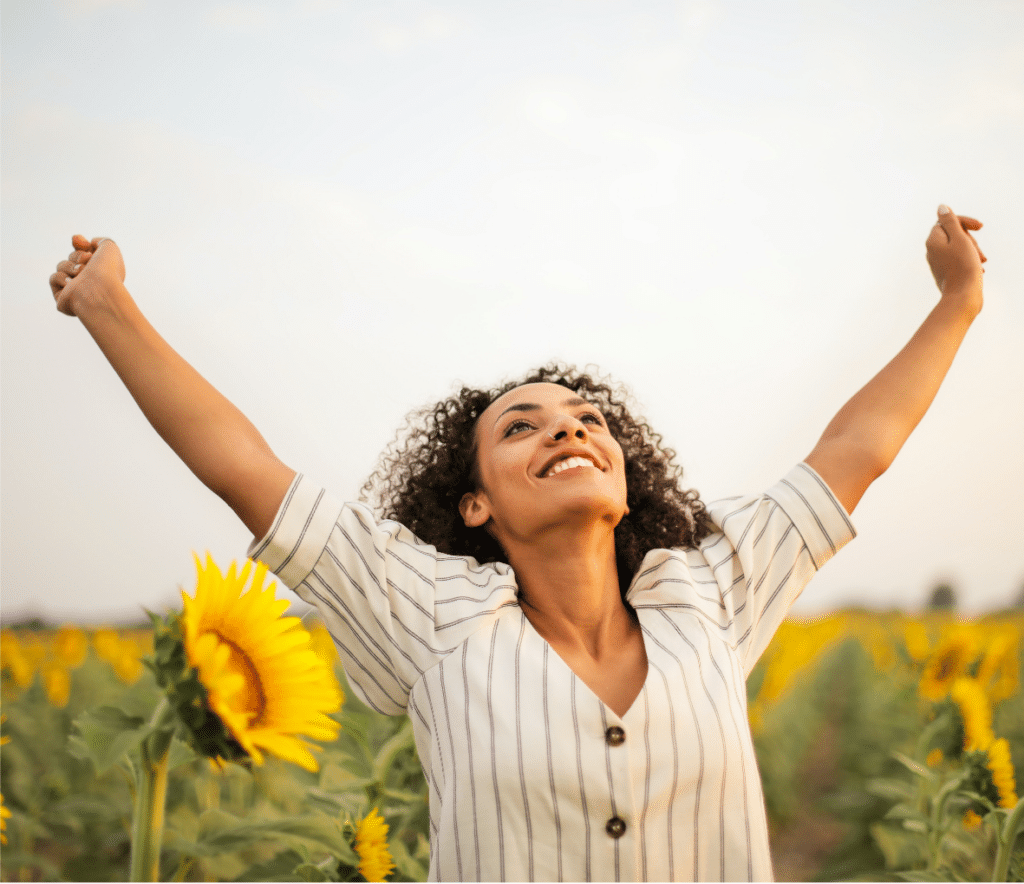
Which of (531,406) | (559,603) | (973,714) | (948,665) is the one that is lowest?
(973,714)

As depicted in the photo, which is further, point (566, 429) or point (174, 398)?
point (566, 429)

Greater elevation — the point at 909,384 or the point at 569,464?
the point at 909,384

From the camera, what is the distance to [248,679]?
119cm

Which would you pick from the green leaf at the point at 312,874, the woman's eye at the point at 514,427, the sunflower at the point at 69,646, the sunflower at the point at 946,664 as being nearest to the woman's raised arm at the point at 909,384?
the woman's eye at the point at 514,427

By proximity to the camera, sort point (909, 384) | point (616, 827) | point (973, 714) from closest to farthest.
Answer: point (616, 827)
point (909, 384)
point (973, 714)

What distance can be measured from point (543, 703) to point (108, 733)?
0.72 meters

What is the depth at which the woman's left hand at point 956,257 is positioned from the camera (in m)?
2.00

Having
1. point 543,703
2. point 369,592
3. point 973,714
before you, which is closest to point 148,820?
point 369,592

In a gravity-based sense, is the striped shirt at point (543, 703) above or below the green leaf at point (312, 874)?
above

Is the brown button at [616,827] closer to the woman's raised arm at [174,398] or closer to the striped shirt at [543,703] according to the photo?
the striped shirt at [543,703]

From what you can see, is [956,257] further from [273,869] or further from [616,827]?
[273,869]

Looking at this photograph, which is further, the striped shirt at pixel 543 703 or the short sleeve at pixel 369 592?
the short sleeve at pixel 369 592

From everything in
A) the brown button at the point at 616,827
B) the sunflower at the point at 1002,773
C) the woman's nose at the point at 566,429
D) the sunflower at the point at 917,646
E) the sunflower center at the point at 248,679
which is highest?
the woman's nose at the point at 566,429

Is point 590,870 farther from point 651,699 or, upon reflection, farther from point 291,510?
point 291,510
